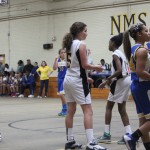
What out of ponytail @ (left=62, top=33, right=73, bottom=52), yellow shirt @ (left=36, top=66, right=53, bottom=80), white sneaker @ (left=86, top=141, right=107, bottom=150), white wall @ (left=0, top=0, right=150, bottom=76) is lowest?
white sneaker @ (left=86, top=141, right=107, bottom=150)

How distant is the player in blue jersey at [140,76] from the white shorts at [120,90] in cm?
158

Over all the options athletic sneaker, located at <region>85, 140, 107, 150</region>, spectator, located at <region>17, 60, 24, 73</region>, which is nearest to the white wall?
spectator, located at <region>17, 60, 24, 73</region>

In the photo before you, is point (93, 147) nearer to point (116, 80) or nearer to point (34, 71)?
point (116, 80)

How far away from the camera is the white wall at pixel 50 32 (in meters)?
24.5

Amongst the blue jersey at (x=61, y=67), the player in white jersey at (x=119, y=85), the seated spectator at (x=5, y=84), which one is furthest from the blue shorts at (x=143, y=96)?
the seated spectator at (x=5, y=84)

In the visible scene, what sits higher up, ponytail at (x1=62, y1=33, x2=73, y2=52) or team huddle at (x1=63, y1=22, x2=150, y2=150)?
ponytail at (x1=62, y1=33, x2=73, y2=52)

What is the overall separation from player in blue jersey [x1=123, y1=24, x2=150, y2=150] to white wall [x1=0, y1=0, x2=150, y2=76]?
55.2 feet

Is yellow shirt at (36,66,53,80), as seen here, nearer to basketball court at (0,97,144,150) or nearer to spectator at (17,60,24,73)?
spectator at (17,60,24,73)

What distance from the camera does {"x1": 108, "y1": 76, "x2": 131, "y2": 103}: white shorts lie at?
792 cm

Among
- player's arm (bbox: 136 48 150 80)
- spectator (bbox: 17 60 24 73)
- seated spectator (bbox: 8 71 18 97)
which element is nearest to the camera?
player's arm (bbox: 136 48 150 80)

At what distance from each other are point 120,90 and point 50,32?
1985cm

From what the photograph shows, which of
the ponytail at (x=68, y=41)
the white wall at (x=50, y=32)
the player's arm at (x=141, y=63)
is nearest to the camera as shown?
the player's arm at (x=141, y=63)

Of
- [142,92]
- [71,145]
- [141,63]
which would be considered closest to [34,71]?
[71,145]

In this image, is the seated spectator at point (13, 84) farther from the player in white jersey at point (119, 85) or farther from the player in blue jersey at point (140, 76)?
the player in blue jersey at point (140, 76)
